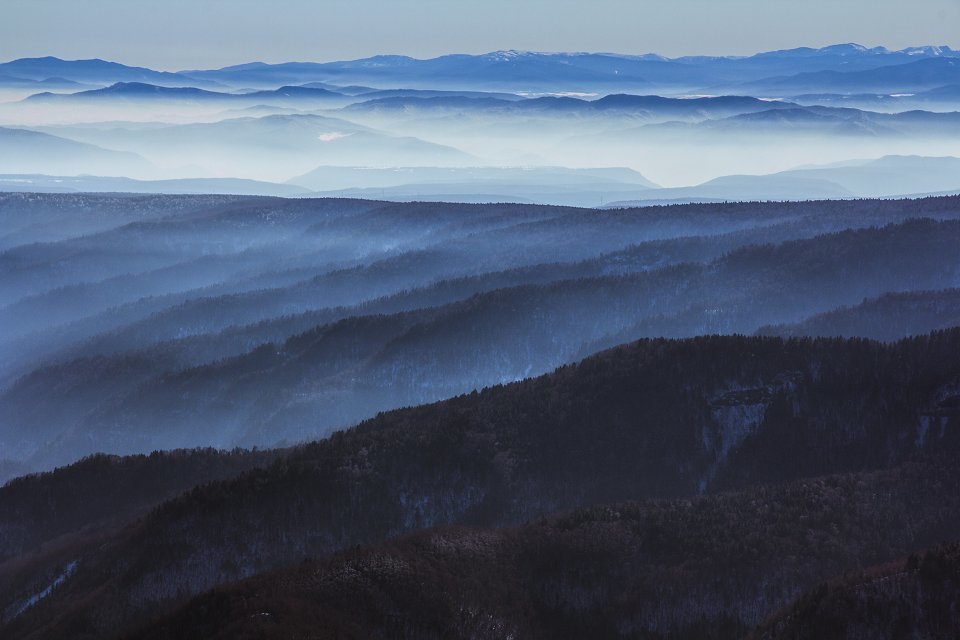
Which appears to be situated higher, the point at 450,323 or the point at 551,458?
the point at 551,458

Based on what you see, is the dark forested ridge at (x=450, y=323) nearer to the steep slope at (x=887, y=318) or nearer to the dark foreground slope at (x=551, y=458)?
the steep slope at (x=887, y=318)

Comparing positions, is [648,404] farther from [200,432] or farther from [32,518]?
[200,432]

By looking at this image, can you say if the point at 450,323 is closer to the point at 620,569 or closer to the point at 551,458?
the point at 551,458

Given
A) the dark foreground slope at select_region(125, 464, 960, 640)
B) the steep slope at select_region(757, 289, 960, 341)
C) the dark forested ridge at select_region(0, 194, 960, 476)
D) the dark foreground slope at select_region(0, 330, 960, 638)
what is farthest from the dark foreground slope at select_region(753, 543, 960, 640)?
the steep slope at select_region(757, 289, 960, 341)

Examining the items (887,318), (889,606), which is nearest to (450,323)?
(887,318)

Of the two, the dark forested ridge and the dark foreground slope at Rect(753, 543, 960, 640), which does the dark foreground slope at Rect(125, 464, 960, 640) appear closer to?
the dark foreground slope at Rect(753, 543, 960, 640)

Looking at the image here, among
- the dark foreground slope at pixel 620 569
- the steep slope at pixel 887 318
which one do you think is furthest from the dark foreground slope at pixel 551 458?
the steep slope at pixel 887 318

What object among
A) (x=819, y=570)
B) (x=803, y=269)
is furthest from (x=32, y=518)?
(x=803, y=269)
